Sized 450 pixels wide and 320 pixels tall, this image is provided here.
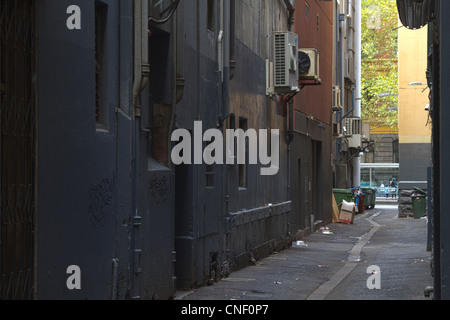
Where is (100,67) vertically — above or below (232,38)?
below

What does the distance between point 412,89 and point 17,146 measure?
31787 millimetres

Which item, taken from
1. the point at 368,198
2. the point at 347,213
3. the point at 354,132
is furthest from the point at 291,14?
the point at 368,198

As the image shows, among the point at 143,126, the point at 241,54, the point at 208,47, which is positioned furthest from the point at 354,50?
the point at 143,126

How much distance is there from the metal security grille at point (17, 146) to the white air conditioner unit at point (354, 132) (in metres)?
38.1

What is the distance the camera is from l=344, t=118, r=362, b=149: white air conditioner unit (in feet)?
149

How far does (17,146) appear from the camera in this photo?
7520mm

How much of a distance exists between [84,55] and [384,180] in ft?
191

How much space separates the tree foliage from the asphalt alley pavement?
34086 millimetres

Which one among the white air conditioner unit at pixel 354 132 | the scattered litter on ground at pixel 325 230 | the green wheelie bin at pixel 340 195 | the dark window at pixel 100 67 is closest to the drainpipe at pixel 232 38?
the dark window at pixel 100 67

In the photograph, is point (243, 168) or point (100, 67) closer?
point (100, 67)

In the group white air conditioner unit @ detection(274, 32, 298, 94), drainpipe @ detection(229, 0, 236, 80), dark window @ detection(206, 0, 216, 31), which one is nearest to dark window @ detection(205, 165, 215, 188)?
drainpipe @ detection(229, 0, 236, 80)

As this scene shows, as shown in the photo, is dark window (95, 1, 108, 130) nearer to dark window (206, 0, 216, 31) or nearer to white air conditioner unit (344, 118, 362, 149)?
dark window (206, 0, 216, 31)

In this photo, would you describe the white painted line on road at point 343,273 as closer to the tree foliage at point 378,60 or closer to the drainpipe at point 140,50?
the drainpipe at point 140,50

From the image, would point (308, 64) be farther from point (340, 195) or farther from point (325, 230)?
point (340, 195)
